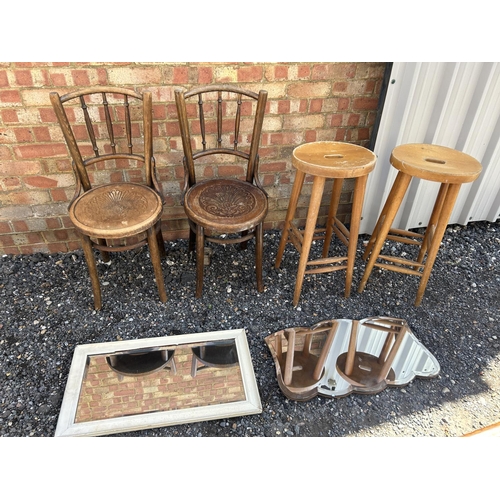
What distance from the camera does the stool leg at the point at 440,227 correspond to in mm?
2078

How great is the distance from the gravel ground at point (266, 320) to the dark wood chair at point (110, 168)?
0.77 ft

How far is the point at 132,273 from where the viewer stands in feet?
8.50

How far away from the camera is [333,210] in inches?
101

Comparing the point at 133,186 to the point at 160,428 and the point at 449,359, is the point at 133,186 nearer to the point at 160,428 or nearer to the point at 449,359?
the point at 160,428

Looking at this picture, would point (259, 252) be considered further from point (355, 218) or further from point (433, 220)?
point (433, 220)

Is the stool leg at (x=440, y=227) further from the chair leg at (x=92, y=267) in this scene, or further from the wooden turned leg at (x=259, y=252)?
the chair leg at (x=92, y=267)

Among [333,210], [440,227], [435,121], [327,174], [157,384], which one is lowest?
[157,384]

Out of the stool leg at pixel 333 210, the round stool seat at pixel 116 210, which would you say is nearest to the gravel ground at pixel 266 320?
the stool leg at pixel 333 210

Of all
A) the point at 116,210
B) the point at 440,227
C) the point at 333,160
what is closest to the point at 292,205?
the point at 333,160

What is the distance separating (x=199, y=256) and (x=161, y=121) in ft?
2.80

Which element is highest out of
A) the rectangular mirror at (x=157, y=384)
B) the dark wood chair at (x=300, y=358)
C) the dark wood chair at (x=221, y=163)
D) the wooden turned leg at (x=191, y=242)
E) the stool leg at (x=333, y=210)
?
the dark wood chair at (x=221, y=163)

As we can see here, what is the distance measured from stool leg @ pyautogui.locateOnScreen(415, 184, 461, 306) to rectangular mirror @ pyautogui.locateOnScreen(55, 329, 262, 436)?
1.14 m

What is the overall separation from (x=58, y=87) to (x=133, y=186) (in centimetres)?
66

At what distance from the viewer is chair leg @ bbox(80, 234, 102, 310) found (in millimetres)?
2100
